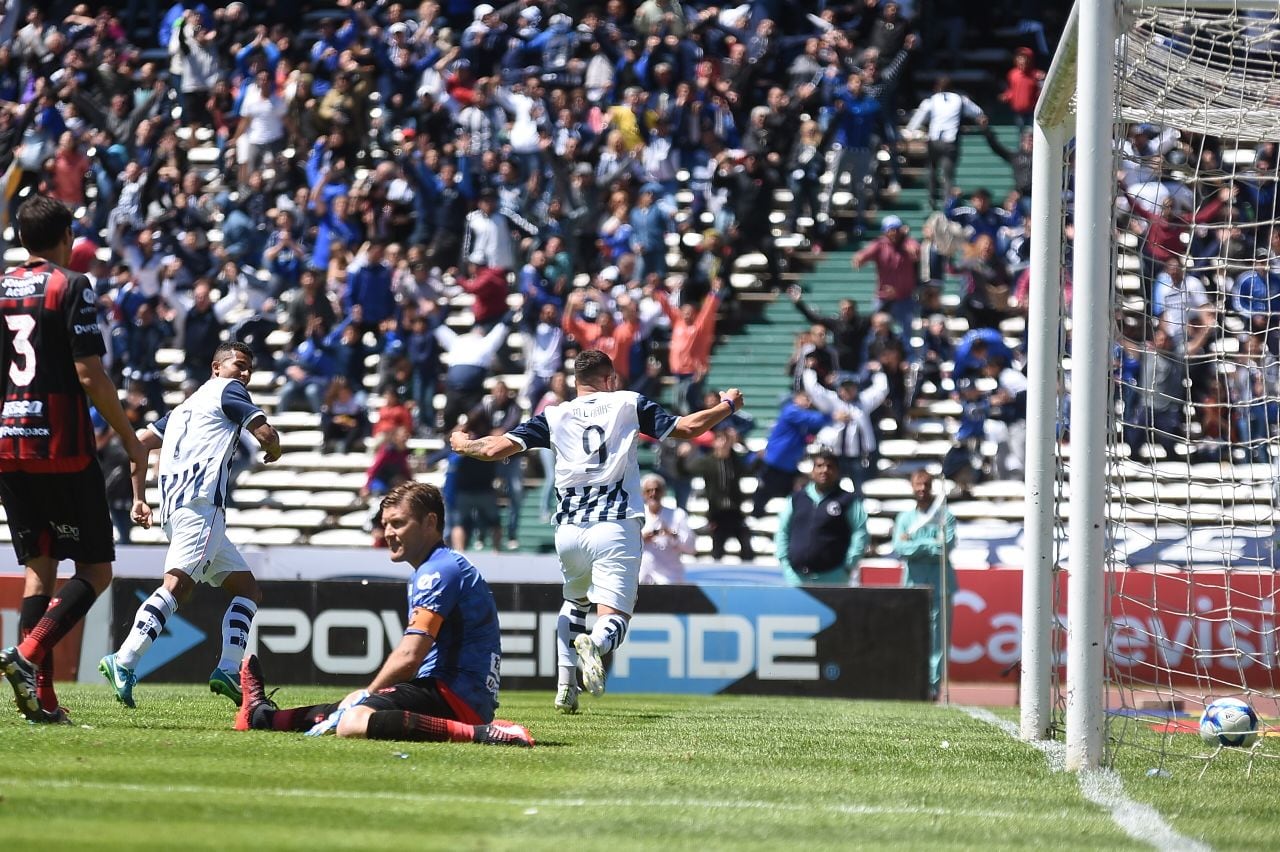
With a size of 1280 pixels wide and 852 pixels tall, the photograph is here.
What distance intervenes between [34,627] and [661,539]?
359 inches

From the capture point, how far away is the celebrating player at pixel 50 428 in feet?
26.8

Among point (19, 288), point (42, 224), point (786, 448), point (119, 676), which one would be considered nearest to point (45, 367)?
point (19, 288)

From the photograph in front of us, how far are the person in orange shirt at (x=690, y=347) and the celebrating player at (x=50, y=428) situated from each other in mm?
12836

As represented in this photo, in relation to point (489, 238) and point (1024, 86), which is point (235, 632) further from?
point (1024, 86)

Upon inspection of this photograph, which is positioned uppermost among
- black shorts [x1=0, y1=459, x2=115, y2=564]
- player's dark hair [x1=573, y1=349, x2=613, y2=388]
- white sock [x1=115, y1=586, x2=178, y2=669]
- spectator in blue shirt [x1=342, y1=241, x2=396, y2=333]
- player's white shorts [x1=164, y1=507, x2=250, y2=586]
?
spectator in blue shirt [x1=342, y1=241, x2=396, y2=333]

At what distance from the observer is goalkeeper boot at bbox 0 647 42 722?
25.9 ft

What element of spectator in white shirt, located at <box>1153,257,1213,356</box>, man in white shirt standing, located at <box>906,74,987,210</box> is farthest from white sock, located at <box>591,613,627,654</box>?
man in white shirt standing, located at <box>906,74,987,210</box>

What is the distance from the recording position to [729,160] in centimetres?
2252

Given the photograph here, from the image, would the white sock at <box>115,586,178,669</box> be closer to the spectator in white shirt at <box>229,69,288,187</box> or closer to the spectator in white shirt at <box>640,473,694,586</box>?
the spectator in white shirt at <box>640,473,694,586</box>

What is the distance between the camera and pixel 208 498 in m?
9.48

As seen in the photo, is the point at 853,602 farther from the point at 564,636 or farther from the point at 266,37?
the point at 266,37

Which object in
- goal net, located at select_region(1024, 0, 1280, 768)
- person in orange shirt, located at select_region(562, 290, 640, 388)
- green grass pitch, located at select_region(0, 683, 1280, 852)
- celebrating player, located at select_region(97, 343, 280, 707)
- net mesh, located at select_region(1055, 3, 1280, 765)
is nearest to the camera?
green grass pitch, located at select_region(0, 683, 1280, 852)

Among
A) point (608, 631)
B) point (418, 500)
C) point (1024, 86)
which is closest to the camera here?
point (418, 500)

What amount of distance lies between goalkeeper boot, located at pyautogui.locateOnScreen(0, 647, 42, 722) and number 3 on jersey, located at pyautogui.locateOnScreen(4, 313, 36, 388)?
4.31 ft
